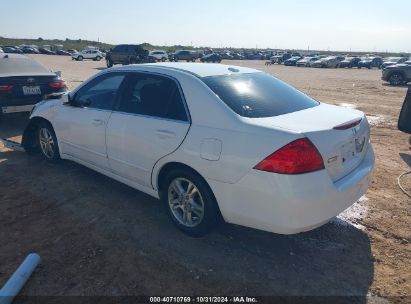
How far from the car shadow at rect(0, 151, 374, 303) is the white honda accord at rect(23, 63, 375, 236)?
365 mm

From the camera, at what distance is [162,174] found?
12.5 feet

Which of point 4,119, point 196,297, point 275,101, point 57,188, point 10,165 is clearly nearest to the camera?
point 196,297

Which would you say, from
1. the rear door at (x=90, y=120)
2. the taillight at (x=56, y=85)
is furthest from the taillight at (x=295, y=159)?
the taillight at (x=56, y=85)

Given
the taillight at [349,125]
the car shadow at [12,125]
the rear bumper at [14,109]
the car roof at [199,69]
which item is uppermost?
the car roof at [199,69]

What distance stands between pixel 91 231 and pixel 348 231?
9.22 feet

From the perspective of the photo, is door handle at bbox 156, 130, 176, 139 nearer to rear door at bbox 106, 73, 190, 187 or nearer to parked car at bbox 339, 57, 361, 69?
rear door at bbox 106, 73, 190, 187

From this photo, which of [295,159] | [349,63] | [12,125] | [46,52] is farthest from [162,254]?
[46,52]

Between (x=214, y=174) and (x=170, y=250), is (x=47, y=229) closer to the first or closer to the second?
(x=170, y=250)

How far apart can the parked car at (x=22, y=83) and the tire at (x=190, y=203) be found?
5086mm

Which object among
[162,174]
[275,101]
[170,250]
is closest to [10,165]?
[162,174]

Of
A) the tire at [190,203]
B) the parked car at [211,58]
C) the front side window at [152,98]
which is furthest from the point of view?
the parked car at [211,58]

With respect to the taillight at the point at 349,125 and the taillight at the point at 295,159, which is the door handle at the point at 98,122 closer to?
the taillight at the point at 295,159

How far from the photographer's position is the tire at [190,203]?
3375 millimetres

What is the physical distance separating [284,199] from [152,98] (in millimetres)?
1913
